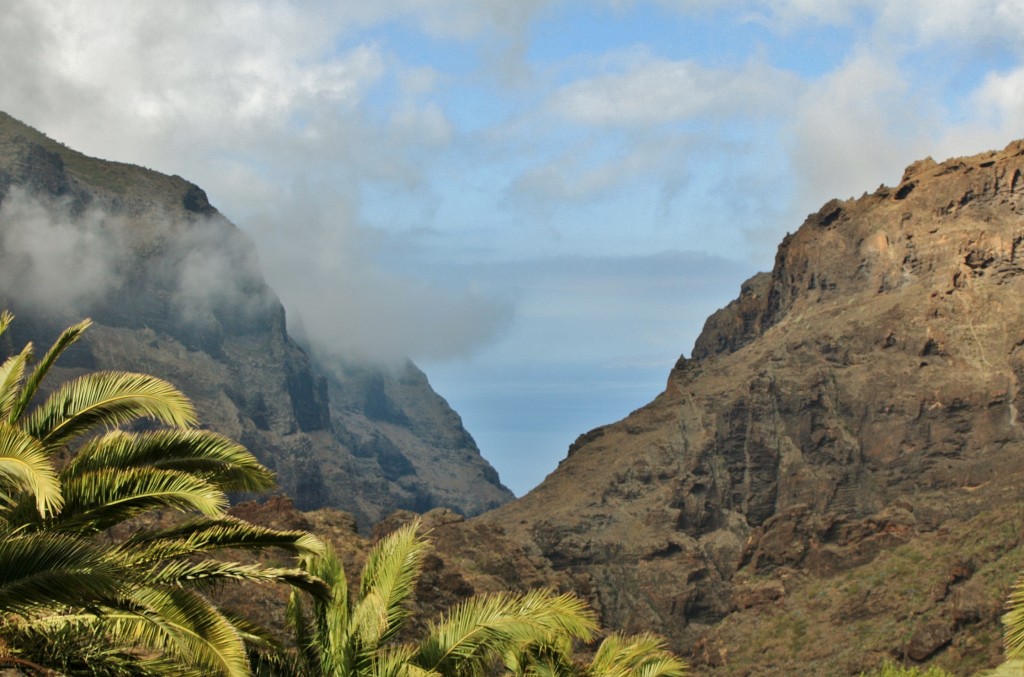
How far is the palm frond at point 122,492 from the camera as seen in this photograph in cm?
1830

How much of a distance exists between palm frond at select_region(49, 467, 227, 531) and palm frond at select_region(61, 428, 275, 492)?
54cm

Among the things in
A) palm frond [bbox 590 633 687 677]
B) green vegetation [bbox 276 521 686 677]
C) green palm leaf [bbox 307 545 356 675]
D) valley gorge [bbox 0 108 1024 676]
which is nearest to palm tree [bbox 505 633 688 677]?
palm frond [bbox 590 633 687 677]

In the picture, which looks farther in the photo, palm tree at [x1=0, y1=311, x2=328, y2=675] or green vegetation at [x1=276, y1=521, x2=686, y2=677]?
green vegetation at [x1=276, y1=521, x2=686, y2=677]

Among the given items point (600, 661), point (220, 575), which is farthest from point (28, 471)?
point (600, 661)

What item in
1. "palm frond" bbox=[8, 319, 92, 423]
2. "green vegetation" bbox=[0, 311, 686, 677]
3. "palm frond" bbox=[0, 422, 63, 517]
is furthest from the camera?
"palm frond" bbox=[8, 319, 92, 423]

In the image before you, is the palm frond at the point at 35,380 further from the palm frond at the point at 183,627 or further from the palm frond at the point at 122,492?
the palm frond at the point at 183,627

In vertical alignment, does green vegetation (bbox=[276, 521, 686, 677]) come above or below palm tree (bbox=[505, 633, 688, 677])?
above

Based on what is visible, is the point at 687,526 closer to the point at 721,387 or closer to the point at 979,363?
the point at 721,387

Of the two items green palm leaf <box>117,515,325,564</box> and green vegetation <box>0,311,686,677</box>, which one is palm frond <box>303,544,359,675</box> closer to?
green vegetation <box>0,311,686,677</box>

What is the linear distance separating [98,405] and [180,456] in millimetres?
1267

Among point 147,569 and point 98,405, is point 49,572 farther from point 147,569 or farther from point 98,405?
point 98,405

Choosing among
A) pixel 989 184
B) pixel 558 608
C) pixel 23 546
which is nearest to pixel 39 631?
pixel 23 546

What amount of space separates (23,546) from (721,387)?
532 feet

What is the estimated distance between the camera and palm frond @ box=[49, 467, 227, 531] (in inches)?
720
